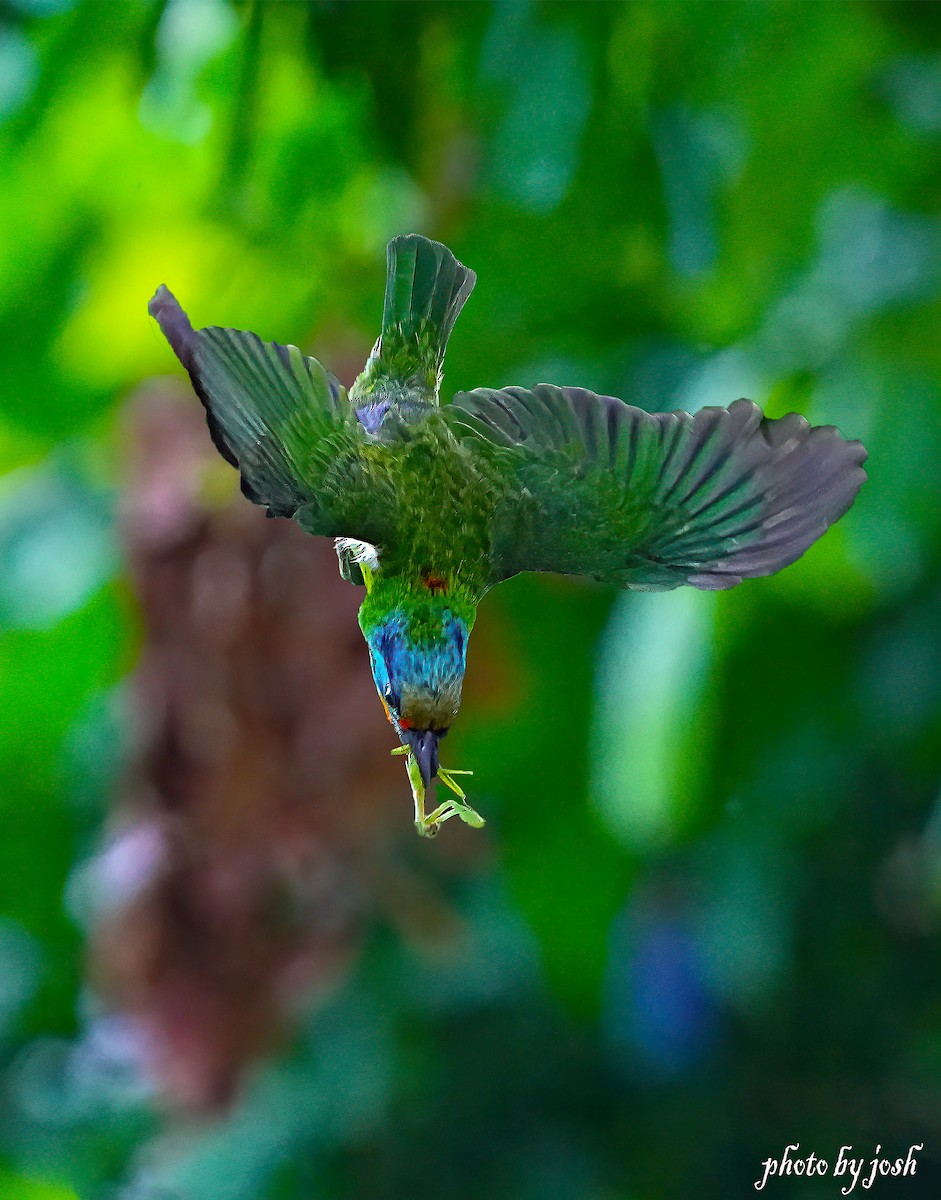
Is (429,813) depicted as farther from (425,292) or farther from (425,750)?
(425,292)

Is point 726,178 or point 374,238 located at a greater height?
point 726,178

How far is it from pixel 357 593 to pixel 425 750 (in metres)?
0.37

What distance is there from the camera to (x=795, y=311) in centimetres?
110

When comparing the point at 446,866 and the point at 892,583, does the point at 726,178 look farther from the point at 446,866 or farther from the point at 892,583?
the point at 446,866

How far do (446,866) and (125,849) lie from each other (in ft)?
1.86

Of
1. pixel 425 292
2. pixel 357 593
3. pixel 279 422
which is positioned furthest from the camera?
pixel 357 593

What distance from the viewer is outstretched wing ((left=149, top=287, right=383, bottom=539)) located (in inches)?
12.9

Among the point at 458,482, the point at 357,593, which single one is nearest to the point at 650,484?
the point at 458,482

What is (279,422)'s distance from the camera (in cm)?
39

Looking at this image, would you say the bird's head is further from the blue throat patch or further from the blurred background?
the blurred background

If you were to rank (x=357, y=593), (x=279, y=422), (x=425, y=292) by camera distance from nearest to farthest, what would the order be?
(x=279, y=422) < (x=425, y=292) < (x=357, y=593)

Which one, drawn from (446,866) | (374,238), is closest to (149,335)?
(374,238)

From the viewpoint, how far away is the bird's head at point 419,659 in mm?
415

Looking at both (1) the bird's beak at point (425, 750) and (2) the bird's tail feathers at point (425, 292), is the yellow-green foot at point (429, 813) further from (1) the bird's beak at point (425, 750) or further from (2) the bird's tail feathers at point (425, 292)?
(2) the bird's tail feathers at point (425, 292)
